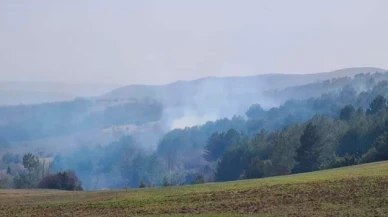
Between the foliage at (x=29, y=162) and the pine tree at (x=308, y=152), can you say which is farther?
the foliage at (x=29, y=162)

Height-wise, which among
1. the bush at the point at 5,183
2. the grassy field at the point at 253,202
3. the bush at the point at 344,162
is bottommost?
the grassy field at the point at 253,202

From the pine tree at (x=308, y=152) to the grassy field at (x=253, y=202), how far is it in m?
54.9

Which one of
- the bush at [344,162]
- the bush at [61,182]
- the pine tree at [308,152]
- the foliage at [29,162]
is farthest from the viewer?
the foliage at [29,162]

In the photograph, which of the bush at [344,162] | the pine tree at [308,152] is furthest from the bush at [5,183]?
the bush at [344,162]

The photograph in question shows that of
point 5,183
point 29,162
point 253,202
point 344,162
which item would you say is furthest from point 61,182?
point 29,162

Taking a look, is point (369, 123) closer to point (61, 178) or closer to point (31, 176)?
point (61, 178)

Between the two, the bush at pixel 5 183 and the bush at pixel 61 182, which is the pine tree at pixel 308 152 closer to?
the bush at pixel 61 182

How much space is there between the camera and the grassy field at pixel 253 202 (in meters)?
36.3

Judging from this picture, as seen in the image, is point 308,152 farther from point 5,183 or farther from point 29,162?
point 29,162

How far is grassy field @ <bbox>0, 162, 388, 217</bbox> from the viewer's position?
3634 cm

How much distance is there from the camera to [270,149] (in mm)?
133125

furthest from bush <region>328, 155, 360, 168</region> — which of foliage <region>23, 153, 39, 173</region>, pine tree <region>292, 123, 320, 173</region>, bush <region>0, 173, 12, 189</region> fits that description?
foliage <region>23, 153, 39, 173</region>

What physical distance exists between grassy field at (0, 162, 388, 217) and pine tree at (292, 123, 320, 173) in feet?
180

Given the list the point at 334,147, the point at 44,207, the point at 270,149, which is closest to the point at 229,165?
the point at 270,149
